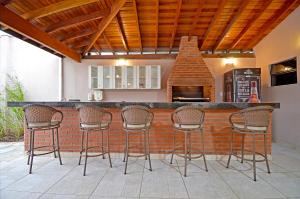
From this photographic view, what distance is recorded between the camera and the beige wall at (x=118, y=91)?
7.52 m

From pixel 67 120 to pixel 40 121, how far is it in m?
0.73

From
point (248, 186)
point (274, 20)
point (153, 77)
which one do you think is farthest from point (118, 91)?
point (248, 186)

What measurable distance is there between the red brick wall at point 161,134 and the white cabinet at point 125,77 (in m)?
3.08

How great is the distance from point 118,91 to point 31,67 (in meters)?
3.05

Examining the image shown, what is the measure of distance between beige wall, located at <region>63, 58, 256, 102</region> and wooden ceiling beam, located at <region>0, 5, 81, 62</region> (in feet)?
4.23

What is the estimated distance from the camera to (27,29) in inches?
174

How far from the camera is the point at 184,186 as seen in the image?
2818mm

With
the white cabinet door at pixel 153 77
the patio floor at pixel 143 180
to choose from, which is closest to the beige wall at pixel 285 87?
the patio floor at pixel 143 180

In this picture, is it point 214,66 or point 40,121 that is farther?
point 214,66

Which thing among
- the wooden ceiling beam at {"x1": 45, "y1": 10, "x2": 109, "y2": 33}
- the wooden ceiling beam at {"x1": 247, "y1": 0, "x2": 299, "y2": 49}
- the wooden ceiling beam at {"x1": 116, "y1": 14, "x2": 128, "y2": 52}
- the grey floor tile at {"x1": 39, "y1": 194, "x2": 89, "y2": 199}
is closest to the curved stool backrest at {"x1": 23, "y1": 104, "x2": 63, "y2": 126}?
the grey floor tile at {"x1": 39, "y1": 194, "x2": 89, "y2": 199}

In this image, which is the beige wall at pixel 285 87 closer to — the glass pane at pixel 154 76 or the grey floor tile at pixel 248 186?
the grey floor tile at pixel 248 186

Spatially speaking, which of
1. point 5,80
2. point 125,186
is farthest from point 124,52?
point 125,186

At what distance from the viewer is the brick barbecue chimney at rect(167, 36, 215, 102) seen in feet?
21.2

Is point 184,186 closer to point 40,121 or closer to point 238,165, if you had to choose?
point 238,165
